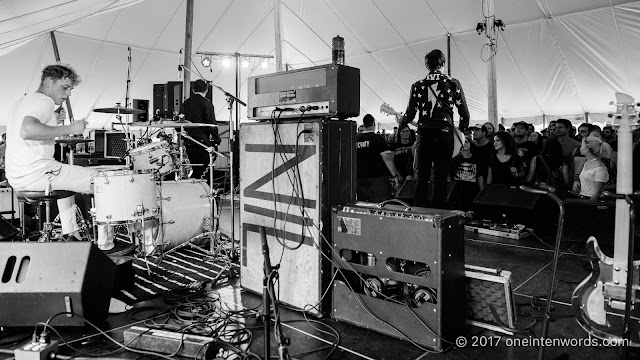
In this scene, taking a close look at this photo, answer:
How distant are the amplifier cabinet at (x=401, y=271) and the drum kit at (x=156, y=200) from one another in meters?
1.85

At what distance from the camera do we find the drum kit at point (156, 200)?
3652 millimetres

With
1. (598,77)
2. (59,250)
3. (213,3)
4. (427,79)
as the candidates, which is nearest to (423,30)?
(598,77)

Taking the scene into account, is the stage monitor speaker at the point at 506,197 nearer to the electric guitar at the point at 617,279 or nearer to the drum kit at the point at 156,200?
the drum kit at the point at 156,200

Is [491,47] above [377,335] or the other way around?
above

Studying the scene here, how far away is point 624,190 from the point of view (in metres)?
2.02

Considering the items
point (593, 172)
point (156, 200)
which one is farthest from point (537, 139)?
point (156, 200)

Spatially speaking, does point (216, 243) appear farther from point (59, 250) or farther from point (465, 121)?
point (465, 121)

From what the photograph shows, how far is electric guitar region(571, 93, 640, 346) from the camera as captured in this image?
2.02 meters

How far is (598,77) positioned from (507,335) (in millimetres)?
10801

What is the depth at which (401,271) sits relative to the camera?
2.51 m

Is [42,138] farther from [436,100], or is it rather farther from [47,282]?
[436,100]

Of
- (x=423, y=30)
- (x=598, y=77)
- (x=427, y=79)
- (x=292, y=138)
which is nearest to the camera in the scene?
(x=292, y=138)

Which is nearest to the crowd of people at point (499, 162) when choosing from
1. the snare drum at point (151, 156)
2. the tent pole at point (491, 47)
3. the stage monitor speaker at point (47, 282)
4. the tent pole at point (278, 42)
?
the tent pole at point (491, 47)

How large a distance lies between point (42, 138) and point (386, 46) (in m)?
11.6
